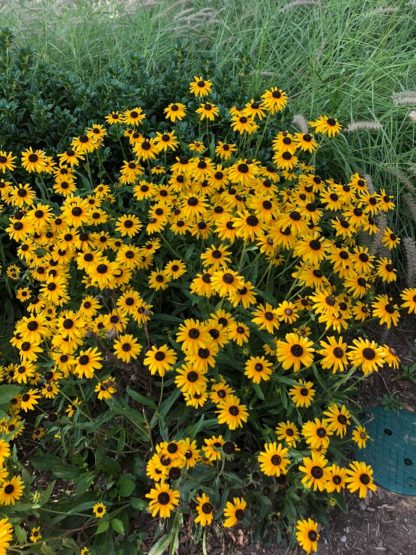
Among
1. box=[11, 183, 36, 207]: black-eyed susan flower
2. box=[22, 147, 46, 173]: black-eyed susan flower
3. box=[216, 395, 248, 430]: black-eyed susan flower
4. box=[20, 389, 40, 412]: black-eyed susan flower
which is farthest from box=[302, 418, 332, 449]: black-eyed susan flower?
box=[22, 147, 46, 173]: black-eyed susan flower

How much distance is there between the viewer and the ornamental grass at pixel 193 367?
1978 millimetres

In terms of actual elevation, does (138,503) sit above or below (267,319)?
below

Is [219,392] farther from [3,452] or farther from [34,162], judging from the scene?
[34,162]

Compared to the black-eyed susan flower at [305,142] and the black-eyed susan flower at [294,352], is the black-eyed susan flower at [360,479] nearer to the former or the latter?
the black-eyed susan flower at [294,352]

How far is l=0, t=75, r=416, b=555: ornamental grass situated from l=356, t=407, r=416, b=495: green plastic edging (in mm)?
182

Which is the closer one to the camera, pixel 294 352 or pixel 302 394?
pixel 294 352

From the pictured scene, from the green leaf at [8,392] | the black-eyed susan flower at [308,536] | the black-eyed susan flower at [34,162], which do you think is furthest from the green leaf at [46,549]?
the black-eyed susan flower at [34,162]

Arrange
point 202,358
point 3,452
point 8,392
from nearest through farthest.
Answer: point 3,452
point 202,358
point 8,392

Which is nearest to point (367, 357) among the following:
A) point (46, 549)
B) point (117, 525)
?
point (117, 525)

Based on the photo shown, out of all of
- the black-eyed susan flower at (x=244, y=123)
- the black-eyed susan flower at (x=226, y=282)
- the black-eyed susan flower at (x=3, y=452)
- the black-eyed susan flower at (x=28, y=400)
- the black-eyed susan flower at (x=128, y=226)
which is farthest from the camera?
the black-eyed susan flower at (x=244, y=123)

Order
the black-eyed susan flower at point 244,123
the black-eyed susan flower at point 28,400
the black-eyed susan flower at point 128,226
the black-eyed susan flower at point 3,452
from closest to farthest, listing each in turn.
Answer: the black-eyed susan flower at point 3,452 → the black-eyed susan flower at point 28,400 → the black-eyed susan flower at point 128,226 → the black-eyed susan flower at point 244,123

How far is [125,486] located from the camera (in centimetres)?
223

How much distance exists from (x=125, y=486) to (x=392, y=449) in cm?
141

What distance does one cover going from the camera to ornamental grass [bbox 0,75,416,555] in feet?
6.49
